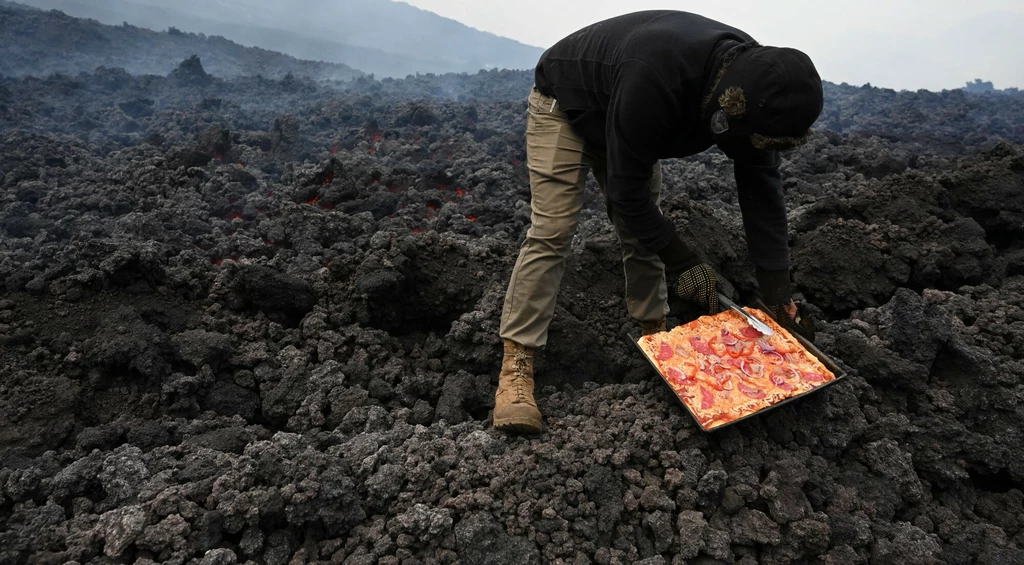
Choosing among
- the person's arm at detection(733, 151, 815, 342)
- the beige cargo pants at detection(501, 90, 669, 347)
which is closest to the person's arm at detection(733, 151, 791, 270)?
the person's arm at detection(733, 151, 815, 342)

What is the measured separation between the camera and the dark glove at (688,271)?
2375 mm

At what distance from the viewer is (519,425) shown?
7.73 ft

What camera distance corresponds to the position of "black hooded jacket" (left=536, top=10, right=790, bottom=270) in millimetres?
2029

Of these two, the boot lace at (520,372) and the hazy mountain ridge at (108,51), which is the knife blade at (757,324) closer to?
the boot lace at (520,372)

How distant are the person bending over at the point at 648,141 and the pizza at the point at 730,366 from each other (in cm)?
13

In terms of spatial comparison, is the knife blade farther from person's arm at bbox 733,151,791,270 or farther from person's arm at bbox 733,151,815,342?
person's arm at bbox 733,151,791,270

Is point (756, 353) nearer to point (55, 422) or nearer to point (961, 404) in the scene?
point (961, 404)

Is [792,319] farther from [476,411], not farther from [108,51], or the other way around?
[108,51]

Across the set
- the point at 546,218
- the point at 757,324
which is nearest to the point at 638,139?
the point at 546,218

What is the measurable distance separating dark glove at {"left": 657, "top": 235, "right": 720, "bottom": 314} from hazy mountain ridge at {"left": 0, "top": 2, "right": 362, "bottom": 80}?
19.4 m

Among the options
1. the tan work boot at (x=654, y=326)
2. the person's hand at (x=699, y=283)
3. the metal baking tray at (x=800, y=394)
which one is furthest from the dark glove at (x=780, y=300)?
the tan work boot at (x=654, y=326)

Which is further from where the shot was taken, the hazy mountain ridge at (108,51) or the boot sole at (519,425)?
the hazy mountain ridge at (108,51)

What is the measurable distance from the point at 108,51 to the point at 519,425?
74.9ft

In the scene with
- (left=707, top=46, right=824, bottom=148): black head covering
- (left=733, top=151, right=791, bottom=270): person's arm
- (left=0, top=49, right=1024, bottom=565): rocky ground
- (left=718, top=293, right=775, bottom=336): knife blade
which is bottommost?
(left=0, top=49, right=1024, bottom=565): rocky ground
